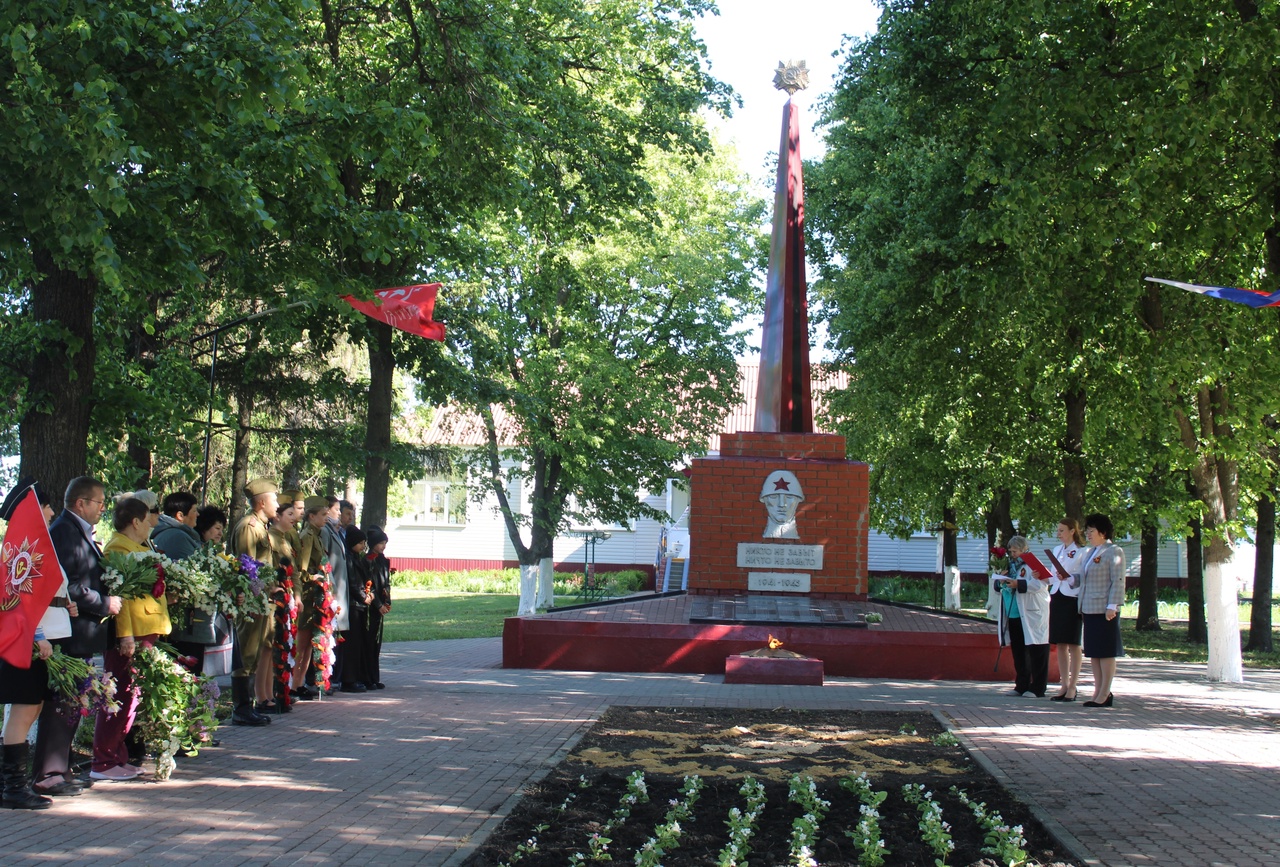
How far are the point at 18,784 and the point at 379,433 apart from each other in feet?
36.6

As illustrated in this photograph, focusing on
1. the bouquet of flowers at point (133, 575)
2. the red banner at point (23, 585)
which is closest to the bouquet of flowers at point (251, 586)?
the bouquet of flowers at point (133, 575)

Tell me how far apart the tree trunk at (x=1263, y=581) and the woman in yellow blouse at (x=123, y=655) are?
1742cm

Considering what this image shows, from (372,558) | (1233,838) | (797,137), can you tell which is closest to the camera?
(1233,838)

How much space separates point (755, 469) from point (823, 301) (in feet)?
46.2

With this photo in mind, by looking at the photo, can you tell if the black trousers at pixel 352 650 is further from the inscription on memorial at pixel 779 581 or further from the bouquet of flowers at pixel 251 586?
the inscription on memorial at pixel 779 581

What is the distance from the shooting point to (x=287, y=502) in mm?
9836

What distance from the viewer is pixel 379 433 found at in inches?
681

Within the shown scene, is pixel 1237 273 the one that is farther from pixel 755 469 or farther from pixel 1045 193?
pixel 755 469

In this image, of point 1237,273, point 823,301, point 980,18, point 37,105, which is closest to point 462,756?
point 37,105

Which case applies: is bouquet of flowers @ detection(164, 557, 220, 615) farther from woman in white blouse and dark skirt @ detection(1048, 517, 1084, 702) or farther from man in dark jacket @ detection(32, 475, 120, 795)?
woman in white blouse and dark skirt @ detection(1048, 517, 1084, 702)

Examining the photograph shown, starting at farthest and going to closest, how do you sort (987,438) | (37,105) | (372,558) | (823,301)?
(823,301) < (987,438) < (372,558) < (37,105)

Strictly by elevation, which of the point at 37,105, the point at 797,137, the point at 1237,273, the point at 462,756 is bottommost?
the point at 462,756

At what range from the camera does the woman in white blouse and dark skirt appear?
11.3 meters

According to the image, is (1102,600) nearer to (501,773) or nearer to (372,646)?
(501,773)
